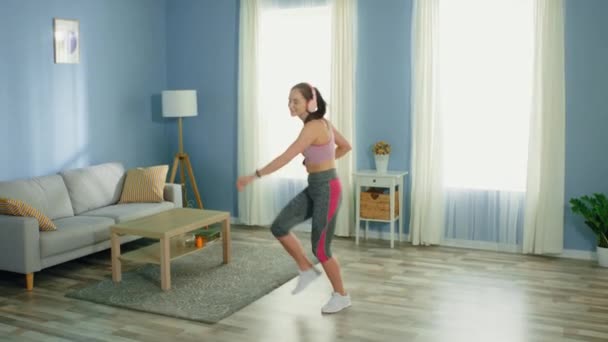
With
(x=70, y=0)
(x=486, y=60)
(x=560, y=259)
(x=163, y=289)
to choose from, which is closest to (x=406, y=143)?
(x=486, y=60)

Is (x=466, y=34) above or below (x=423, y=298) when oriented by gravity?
above

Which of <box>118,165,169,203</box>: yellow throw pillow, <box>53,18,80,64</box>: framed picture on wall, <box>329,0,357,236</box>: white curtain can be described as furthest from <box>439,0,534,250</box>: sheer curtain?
<box>53,18,80,64</box>: framed picture on wall

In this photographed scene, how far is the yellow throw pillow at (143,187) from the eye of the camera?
243 inches

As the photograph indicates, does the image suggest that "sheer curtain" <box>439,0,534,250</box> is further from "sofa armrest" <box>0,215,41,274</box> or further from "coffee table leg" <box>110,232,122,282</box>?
"sofa armrest" <box>0,215,41,274</box>

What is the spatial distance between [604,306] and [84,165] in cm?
459

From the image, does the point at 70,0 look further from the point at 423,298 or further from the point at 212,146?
the point at 423,298

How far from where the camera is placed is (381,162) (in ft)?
20.2

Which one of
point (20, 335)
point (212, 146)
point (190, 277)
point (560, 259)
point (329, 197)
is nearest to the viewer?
point (20, 335)

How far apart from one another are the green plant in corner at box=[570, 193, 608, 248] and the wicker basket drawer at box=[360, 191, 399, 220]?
1534mm

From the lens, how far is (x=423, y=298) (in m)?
4.56

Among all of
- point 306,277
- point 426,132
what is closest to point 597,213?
point 426,132

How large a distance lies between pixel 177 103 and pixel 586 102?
3.78m

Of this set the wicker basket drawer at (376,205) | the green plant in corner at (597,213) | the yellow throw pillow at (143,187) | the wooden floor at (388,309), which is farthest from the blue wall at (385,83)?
the yellow throw pillow at (143,187)

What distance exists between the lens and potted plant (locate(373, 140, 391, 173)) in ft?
20.2
